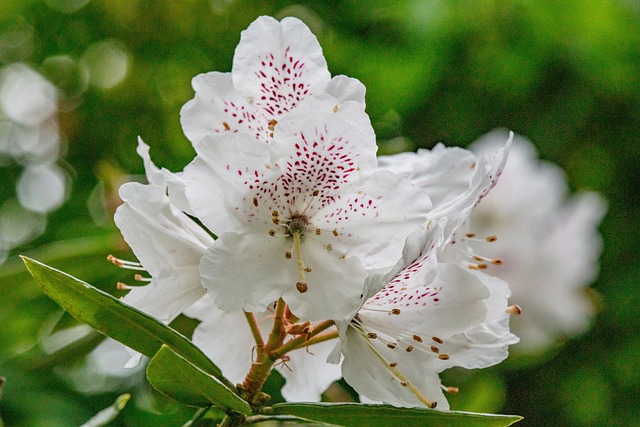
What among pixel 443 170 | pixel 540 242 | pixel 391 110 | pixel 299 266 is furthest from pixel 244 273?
pixel 540 242

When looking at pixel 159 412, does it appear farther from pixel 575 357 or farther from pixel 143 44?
pixel 575 357

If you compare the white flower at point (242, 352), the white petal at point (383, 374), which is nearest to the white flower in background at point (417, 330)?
the white petal at point (383, 374)

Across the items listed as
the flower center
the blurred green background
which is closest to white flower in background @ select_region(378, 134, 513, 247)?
the flower center

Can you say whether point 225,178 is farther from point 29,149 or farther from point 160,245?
point 29,149

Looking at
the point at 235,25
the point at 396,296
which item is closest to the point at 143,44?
the point at 235,25

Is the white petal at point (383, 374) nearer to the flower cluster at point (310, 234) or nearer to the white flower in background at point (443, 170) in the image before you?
the flower cluster at point (310, 234)
